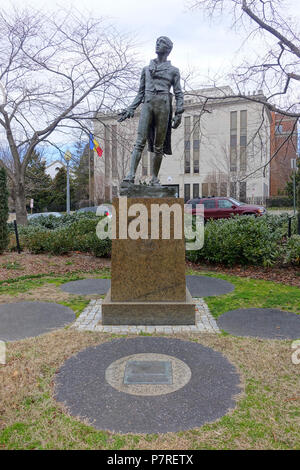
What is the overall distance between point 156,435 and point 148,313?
7.67 ft

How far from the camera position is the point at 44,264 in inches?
349

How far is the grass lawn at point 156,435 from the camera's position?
221 cm

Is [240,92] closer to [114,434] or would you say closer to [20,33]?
[20,33]

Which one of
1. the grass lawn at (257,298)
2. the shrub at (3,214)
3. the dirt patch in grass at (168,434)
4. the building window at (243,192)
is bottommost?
the dirt patch in grass at (168,434)

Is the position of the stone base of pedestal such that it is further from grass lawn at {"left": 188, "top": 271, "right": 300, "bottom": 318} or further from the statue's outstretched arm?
the statue's outstretched arm

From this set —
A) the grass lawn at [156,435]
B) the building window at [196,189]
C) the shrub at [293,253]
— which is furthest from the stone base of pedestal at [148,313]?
the building window at [196,189]

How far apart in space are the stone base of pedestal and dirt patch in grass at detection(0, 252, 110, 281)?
158 inches

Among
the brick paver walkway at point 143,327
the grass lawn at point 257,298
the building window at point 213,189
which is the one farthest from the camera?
the building window at point 213,189

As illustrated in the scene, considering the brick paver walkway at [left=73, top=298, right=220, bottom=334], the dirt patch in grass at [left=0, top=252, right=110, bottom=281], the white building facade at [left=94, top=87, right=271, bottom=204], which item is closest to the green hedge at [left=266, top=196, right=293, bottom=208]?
the white building facade at [left=94, top=87, right=271, bottom=204]

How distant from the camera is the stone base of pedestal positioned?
4570 mm

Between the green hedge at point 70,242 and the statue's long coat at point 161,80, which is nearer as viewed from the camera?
the statue's long coat at point 161,80

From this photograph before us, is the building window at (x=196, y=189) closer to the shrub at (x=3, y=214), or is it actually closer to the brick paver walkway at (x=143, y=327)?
the shrub at (x=3, y=214)

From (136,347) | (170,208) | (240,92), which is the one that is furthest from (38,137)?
(136,347)

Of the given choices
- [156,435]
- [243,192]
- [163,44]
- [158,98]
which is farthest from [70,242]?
[243,192]
